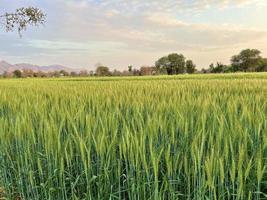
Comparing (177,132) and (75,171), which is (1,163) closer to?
(75,171)

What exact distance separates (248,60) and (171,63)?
1390cm

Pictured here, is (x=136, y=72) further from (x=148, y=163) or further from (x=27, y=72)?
(x=148, y=163)

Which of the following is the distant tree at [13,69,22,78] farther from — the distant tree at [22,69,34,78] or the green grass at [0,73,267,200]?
the green grass at [0,73,267,200]

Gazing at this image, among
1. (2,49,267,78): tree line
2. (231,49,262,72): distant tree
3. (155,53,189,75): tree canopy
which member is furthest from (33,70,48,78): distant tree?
(231,49,262,72): distant tree

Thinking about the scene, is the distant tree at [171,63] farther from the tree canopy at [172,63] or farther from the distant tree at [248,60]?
the distant tree at [248,60]

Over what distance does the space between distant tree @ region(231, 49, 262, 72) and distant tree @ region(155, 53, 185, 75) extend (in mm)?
9579

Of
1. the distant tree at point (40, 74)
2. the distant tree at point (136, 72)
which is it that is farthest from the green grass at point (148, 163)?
the distant tree at point (40, 74)

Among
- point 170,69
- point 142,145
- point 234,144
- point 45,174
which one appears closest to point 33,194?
point 45,174

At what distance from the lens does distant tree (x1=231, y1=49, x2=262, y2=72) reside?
64.8m

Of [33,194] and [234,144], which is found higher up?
[234,144]

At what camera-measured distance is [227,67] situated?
54219 mm

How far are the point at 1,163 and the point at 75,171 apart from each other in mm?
1000

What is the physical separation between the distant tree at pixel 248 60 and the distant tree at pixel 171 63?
9.58 m

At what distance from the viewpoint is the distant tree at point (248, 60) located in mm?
64750
